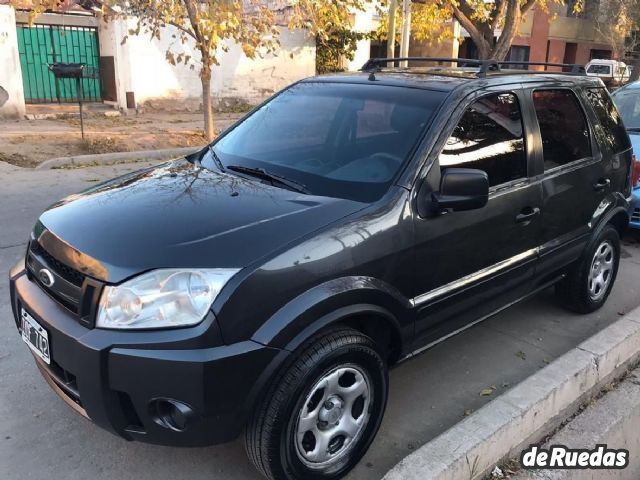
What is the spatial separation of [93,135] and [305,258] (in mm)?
9763

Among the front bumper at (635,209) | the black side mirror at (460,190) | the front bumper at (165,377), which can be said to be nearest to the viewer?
the front bumper at (165,377)

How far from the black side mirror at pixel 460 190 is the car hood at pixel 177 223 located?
432 mm

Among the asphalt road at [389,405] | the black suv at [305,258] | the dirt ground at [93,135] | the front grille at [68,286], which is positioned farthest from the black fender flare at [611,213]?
the dirt ground at [93,135]

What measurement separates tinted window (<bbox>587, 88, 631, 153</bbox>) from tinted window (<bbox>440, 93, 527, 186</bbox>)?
114 cm

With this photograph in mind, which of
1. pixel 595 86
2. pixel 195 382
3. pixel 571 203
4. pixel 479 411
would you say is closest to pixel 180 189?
pixel 195 382

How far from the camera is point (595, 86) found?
445cm

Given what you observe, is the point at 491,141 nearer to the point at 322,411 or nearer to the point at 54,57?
the point at 322,411

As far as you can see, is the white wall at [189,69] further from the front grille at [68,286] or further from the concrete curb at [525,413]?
the front grille at [68,286]

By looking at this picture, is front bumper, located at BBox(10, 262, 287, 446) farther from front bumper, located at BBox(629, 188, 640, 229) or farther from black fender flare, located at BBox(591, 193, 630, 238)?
front bumper, located at BBox(629, 188, 640, 229)

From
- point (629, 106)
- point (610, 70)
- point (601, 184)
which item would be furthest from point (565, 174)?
point (610, 70)

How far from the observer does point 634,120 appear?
6.96m

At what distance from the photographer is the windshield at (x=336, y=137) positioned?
9.85ft

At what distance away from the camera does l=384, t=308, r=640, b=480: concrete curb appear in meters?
2.64

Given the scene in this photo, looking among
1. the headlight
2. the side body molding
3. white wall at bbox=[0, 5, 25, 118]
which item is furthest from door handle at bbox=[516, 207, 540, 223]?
white wall at bbox=[0, 5, 25, 118]
